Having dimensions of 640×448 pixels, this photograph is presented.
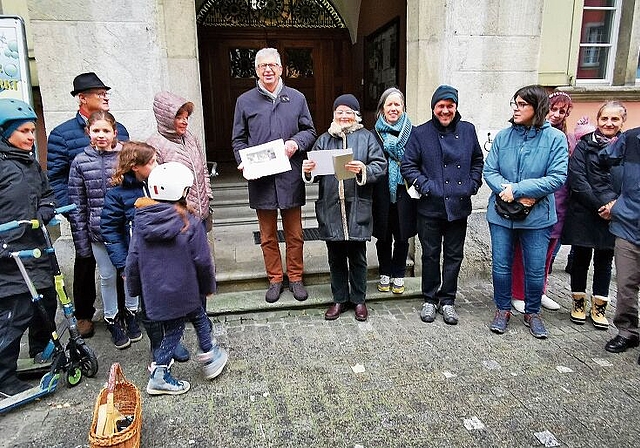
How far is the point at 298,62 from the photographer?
9703 mm

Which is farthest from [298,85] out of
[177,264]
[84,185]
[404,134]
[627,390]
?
[627,390]

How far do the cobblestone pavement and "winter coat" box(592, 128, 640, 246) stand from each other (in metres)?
0.94

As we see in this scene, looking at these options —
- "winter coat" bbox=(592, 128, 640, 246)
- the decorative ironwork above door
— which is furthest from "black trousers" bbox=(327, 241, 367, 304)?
the decorative ironwork above door

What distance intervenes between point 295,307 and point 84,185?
2086 mm

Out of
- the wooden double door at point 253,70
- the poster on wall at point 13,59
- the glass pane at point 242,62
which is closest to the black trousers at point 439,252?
the poster on wall at point 13,59

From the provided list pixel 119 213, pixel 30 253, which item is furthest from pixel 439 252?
pixel 30 253

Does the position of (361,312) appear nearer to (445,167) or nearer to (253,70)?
(445,167)

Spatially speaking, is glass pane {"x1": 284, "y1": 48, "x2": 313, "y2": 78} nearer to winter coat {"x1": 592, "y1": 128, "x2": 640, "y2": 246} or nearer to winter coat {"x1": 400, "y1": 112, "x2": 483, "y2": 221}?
winter coat {"x1": 400, "y1": 112, "x2": 483, "y2": 221}

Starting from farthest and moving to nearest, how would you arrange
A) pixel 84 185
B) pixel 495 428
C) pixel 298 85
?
pixel 298 85 → pixel 84 185 → pixel 495 428

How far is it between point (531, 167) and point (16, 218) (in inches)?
145

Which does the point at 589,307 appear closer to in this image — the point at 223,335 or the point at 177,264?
the point at 223,335

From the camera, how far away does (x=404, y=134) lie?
4461mm

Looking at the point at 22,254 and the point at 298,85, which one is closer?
the point at 22,254

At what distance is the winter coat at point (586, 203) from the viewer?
407 cm
